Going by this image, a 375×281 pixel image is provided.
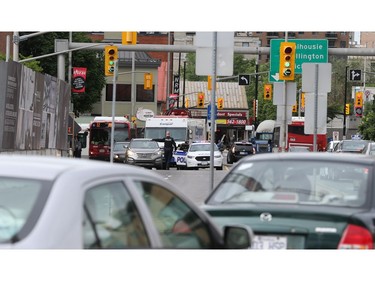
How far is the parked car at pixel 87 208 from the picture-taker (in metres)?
4.20

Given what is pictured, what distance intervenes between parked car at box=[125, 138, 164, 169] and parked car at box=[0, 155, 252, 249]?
38.2 meters

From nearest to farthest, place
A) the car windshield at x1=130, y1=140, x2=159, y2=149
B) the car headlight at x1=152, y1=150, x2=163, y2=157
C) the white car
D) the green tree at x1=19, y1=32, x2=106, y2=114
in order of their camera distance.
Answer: the car headlight at x1=152, y1=150, x2=163, y2=157 < the car windshield at x1=130, y1=140, x2=159, y2=149 < the white car < the green tree at x1=19, y1=32, x2=106, y2=114

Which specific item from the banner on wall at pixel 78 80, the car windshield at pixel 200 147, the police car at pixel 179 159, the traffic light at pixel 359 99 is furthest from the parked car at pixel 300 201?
the traffic light at pixel 359 99

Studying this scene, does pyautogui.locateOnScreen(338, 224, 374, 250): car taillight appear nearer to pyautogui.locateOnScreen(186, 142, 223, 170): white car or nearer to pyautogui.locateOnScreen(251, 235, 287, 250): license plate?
pyautogui.locateOnScreen(251, 235, 287, 250): license plate

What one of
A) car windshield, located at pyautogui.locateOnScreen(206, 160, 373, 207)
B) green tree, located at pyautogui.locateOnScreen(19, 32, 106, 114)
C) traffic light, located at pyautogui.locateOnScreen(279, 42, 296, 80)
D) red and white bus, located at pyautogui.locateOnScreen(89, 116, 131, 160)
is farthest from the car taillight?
green tree, located at pyautogui.locateOnScreen(19, 32, 106, 114)

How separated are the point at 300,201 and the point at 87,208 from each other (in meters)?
3.59

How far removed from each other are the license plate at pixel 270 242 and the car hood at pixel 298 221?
0.03m

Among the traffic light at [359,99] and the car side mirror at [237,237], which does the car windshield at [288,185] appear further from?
the traffic light at [359,99]

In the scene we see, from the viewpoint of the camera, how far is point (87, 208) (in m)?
4.48

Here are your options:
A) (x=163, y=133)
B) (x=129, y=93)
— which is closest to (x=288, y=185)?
(x=163, y=133)

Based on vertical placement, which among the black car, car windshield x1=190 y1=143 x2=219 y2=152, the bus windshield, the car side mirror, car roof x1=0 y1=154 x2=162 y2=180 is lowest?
the black car

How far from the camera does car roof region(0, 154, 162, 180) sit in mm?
4477
